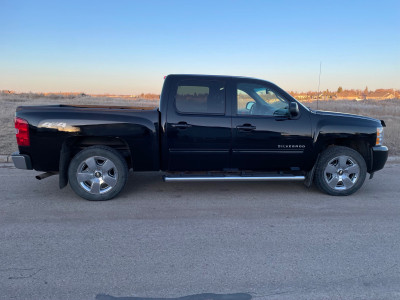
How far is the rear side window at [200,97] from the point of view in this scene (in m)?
5.17

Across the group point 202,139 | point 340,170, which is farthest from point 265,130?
point 340,170

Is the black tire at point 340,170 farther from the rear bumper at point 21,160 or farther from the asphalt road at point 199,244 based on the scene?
the rear bumper at point 21,160

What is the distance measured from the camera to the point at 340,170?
5.47 meters

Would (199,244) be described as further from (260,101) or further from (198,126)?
(260,101)

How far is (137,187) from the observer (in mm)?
5887

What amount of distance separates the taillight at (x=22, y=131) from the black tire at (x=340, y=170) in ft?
14.8

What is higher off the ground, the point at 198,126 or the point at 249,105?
the point at 249,105

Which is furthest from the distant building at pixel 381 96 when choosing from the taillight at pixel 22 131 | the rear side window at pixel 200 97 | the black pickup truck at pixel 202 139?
the taillight at pixel 22 131

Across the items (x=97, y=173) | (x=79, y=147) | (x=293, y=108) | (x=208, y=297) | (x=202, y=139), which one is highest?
(x=293, y=108)

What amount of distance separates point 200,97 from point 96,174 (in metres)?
1.98

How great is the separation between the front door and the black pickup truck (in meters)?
0.02

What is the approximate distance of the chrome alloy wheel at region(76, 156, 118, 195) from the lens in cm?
497

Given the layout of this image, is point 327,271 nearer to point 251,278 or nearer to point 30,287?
point 251,278

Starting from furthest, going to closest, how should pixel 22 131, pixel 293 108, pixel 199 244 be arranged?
pixel 293 108
pixel 22 131
pixel 199 244
